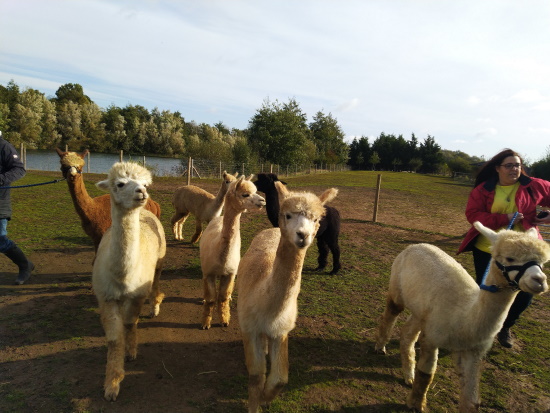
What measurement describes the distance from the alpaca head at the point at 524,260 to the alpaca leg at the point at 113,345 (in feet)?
11.1

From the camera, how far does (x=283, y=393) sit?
2969 millimetres

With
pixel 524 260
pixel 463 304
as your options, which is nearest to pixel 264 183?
pixel 463 304

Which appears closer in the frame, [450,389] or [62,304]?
Result: [450,389]

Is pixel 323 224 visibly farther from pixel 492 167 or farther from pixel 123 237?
pixel 123 237

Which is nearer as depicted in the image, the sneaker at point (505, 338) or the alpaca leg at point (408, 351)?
the alpaca leg at point (408, 351)

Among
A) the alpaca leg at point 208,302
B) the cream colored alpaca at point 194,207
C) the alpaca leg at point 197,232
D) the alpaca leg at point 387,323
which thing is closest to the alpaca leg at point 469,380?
the alpaca leg at point 387,323

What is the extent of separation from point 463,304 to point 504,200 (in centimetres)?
152

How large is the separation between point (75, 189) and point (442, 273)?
4.83 m

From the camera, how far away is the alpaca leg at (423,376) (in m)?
2.73

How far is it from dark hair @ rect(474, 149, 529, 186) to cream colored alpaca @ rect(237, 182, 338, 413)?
7.39 ft

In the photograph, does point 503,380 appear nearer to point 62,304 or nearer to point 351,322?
point 351,322

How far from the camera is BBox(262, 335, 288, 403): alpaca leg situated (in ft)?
8.39

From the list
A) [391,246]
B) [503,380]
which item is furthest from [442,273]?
[391,246]

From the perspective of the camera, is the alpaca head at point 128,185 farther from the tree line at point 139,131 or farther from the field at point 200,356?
the tree line at point 139,131
